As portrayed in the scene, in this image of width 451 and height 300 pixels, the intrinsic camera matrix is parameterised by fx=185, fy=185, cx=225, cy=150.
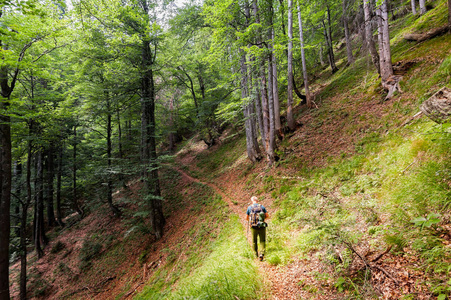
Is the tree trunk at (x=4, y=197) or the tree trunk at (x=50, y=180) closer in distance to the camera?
the tree trunk at (x=4, y=197)

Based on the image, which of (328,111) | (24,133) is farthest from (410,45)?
(24,133)

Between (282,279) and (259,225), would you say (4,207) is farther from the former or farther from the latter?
(282,279)

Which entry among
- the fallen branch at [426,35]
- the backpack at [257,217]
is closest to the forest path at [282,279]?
the backpack at [257,217]

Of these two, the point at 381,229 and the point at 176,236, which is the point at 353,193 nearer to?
the point at 381,229

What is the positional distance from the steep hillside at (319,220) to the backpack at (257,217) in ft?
2.46

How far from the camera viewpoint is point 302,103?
44.8ft

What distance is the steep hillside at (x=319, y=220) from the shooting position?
261cm

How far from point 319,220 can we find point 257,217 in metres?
1.73

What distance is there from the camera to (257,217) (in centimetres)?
491

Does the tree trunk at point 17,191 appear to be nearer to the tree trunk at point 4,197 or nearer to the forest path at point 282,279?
the tree trunk at point 4,197

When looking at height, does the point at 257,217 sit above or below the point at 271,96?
below

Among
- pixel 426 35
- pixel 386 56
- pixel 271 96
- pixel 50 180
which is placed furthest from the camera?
pixel 50 180

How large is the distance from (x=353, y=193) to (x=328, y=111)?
21.3 ft

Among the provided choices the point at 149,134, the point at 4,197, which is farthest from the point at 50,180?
the point at 149,134
